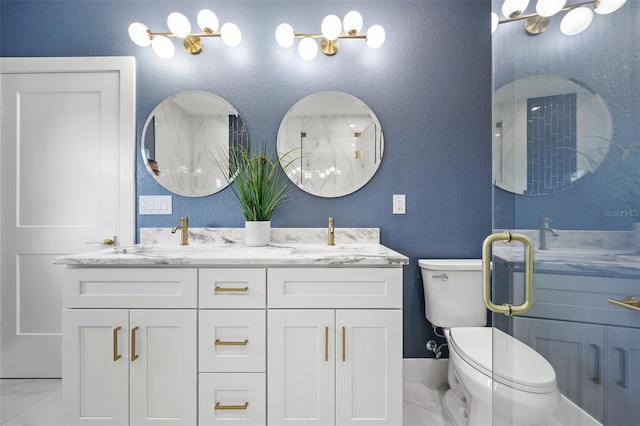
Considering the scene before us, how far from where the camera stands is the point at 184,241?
1.80 m

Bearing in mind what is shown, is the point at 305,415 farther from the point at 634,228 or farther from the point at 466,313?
the point at 634,228

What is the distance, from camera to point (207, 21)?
1.74 meters

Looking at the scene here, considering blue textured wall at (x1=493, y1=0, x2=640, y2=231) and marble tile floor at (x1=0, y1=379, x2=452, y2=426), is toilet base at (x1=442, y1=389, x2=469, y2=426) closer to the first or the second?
marble tile floor at (x1=0, y1=379, x2=452, y2=426)

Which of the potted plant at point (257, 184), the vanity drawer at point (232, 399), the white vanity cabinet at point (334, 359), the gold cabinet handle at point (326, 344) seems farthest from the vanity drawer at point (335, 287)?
the potted plant at point (257, 184)

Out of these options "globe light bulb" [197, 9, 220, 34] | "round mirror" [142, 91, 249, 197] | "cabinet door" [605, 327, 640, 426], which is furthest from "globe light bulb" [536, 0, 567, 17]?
"globe light bulb" [197, 9, 220, 34]

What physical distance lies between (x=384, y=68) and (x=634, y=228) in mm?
1654

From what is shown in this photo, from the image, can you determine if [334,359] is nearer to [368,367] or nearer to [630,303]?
[368,367]

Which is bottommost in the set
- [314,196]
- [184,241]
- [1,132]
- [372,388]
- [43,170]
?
[372,388]

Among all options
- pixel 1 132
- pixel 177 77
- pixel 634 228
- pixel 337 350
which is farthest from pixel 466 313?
pixel 1 132

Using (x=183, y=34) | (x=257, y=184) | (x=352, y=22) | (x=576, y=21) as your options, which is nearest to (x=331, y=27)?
(x=352, y=22)

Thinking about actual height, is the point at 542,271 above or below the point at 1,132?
below

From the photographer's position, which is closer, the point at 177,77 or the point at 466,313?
the point at 466,313

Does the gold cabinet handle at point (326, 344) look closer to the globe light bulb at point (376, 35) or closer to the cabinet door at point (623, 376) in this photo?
the cabinet door at point (623, 376)

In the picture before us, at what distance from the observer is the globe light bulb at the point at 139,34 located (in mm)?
1748
